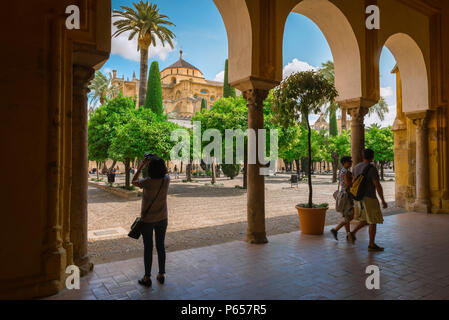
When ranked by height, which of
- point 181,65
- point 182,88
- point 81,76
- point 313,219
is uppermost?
point 181,65

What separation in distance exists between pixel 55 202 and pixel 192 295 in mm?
1993

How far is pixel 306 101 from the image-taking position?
6238 mm

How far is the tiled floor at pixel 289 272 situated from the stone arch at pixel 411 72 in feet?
16.7

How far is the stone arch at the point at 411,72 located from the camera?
354 inches

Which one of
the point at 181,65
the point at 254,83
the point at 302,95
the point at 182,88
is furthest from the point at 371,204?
the point at 181,65

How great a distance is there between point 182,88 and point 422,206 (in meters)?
59.6

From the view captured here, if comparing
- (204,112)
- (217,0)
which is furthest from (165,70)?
(217,0)

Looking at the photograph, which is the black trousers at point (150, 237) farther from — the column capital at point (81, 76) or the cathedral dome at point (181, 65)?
the cathedral dome at point (181, 65)

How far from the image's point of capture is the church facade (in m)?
61.0

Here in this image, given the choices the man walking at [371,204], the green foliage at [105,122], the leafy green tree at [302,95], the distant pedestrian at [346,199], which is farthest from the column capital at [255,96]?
the green foliage at [105,122]

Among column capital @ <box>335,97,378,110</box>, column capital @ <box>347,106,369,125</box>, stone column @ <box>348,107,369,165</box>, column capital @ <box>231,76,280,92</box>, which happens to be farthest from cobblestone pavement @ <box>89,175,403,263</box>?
column capital @ <box>231,76,280,92</box>

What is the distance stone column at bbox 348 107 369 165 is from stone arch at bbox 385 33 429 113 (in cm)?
304

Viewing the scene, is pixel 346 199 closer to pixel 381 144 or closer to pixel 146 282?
pixel 146 282

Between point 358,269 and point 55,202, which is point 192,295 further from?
point 358,269
